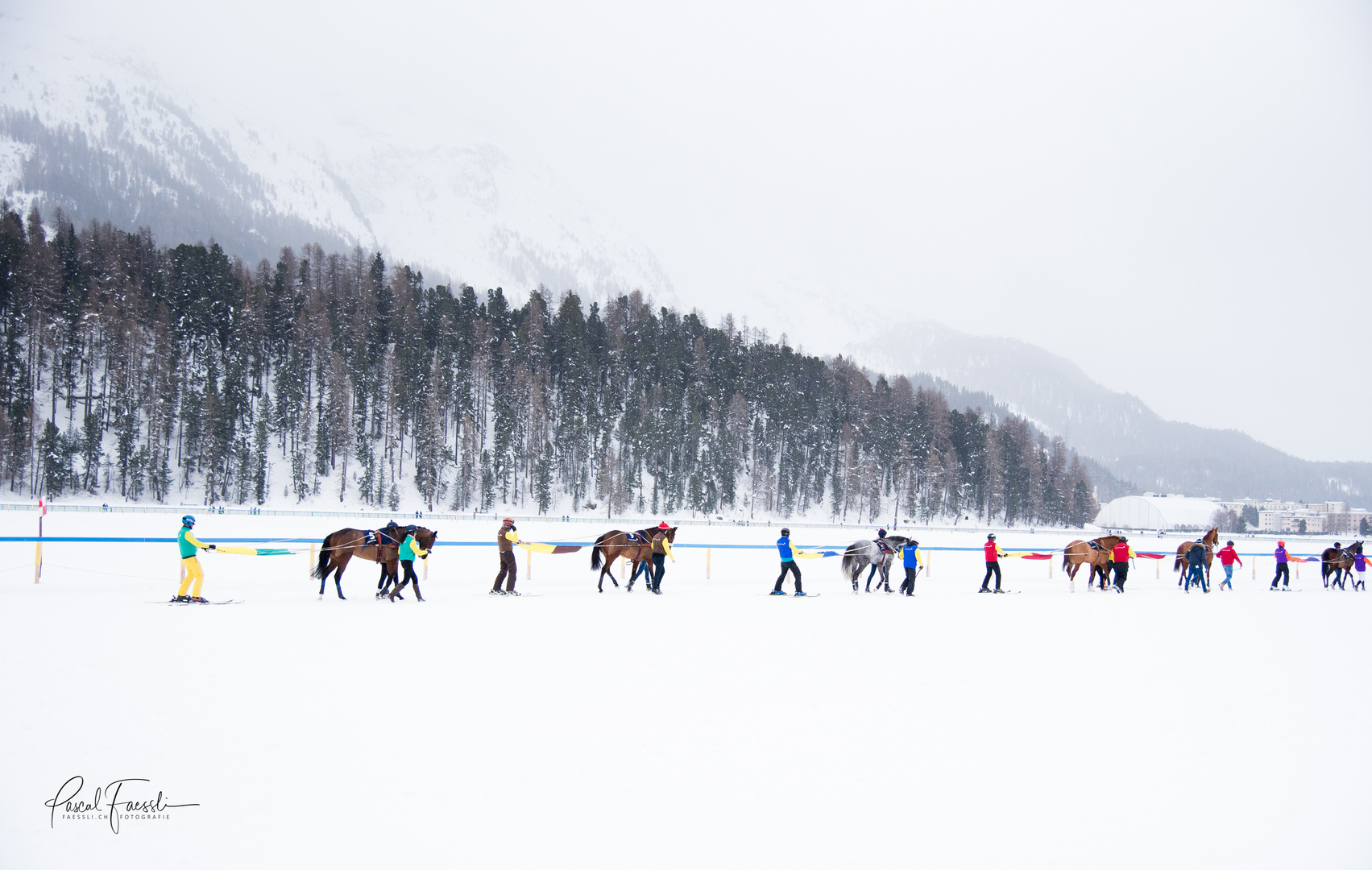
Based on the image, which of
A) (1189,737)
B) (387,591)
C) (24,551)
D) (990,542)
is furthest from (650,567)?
(24,551)

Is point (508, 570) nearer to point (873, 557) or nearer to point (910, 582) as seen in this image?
point (873, 557)

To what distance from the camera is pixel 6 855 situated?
4605mm

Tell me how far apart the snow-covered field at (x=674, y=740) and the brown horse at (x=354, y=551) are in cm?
233

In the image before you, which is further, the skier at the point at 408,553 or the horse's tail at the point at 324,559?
the horse's tail at the point at 324,559

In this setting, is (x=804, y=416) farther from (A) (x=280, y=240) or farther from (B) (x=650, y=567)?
(A) (x=280, y=240)

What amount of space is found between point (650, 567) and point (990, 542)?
964cm

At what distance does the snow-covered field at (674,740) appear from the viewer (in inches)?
192

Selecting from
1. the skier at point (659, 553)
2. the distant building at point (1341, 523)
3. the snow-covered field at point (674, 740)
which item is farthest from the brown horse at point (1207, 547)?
the distant building at point (1341, 523)

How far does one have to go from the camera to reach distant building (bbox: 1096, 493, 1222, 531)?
133000 mm

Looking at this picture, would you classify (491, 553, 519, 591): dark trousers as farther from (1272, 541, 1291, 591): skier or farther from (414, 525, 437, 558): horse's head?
(1272, 541, 1291, 591): skier

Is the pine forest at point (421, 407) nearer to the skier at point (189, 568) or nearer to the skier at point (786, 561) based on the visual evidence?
the skier at point (786, 561)

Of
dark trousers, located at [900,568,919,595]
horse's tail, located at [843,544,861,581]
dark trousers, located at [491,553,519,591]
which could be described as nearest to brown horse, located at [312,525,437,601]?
dark trousers, located at [491,553,519,591]

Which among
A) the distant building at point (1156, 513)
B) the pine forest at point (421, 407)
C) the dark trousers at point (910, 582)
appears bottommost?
the distant building at point (1156, 513)

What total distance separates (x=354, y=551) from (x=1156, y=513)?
151878 millimetres
